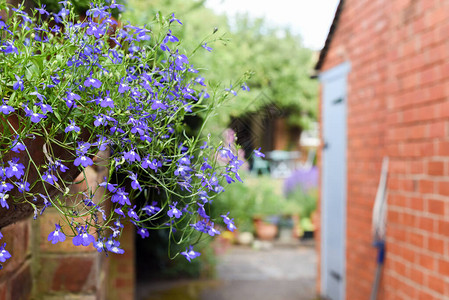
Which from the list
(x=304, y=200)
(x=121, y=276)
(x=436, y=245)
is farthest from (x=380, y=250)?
(x=304, y=200)

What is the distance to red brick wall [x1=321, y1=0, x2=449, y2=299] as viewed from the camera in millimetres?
2316

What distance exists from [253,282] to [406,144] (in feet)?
11.6

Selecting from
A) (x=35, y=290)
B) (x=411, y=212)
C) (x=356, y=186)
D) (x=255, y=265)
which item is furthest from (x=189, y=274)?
(x=35, y=290)

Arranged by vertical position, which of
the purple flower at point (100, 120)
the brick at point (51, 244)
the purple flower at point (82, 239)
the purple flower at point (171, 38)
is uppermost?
the purple flower at point (171, 38)

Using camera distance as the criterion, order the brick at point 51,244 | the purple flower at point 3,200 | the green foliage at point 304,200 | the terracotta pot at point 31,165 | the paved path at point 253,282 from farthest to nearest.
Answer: the green foliage at point 304,200, the paved path at point 253,282, the brick at point 51,244, the terracotta pot at point 31,165, the purple flower at point 3,200

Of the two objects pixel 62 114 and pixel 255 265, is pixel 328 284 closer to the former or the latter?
pixel 255 265

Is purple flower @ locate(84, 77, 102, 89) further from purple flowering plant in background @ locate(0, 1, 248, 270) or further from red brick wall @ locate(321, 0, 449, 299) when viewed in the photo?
red brick wall @ locate(321, 0, 449, 299)

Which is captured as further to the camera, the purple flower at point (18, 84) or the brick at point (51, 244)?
the brick at point (51, 244)

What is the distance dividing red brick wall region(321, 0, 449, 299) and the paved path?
157cm

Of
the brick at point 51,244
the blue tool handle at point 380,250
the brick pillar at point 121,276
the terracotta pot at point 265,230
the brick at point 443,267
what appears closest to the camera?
the brick at point 51,244

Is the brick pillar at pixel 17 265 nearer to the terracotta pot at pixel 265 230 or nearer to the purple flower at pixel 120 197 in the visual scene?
the purple flower at pixel 120 197

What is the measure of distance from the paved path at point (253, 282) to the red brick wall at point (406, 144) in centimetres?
157

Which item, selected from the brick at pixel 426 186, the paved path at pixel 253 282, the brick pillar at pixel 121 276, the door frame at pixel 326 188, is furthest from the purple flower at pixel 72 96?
the paved path at pixel 253 282

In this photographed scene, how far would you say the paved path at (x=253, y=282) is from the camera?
17.1 ft
